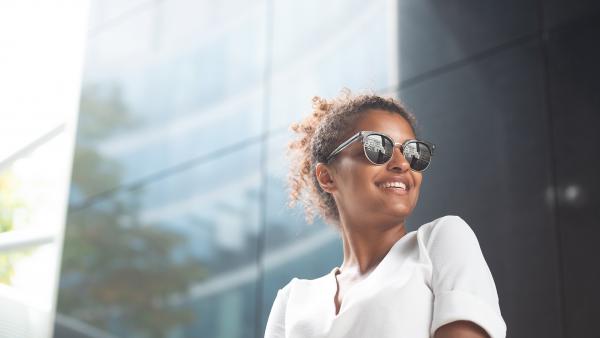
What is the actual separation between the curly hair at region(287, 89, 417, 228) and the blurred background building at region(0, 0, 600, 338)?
1.25 meters

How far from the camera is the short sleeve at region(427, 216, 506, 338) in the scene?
→ 1.74 metres

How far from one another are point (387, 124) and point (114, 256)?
4876 millimetres

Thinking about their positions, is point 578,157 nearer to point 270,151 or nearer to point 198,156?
point 270,151

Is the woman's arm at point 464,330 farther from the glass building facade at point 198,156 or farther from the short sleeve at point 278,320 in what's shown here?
the glass building facade at point 198,156

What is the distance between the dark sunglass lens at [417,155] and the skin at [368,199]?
0.02 meters

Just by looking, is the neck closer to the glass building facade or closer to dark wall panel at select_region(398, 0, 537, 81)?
dark wall panel at select_region(398, 0, 537, 81)

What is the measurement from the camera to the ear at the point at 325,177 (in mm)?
2426

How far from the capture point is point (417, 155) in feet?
7.20

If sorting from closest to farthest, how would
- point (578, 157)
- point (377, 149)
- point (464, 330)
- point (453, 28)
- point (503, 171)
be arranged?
point (464, 330)
point (377, 149)
point (578, 157)
point (503, 171)
point (453, 28)

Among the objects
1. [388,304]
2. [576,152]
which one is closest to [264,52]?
[576,152]

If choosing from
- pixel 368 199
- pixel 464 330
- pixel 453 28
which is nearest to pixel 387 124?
pixel 368 199

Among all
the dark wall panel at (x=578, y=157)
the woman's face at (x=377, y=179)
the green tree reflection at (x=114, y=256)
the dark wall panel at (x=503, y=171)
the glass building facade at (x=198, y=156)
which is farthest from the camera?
the green tree reflection at (x=114, y=256)

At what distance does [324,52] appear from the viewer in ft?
16.7

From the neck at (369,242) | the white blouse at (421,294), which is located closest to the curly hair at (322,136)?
the neck at (369,242)
